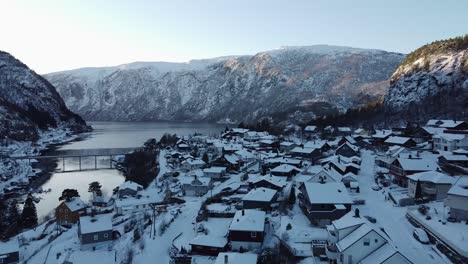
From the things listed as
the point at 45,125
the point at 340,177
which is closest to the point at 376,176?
the point at 340,177

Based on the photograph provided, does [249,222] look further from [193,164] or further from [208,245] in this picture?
[193,164]

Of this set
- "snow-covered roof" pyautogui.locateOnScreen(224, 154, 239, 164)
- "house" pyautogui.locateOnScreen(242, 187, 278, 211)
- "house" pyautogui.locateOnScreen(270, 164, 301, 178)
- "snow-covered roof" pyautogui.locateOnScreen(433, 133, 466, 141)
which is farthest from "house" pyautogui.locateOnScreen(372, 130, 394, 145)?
"house" pyautogui.locateOnScreen(242, 187, 278, 211)

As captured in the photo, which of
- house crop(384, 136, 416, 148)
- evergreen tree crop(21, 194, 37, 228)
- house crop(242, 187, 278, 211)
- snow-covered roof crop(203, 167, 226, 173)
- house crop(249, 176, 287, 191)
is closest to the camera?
house crop(242, 187, 278, 211)

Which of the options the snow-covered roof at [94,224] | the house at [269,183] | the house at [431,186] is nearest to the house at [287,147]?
the house at [269,183]

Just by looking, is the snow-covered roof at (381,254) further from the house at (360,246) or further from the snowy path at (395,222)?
the snowy path at (395,222)

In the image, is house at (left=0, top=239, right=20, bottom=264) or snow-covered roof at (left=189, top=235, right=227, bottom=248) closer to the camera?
snow-covered roof at (left=189, top=235, right=227, bottom=248)

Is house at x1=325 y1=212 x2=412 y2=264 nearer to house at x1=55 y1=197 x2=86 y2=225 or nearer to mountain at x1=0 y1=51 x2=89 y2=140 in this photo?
house at x1=55 y1=197 x2=86 y2=225
